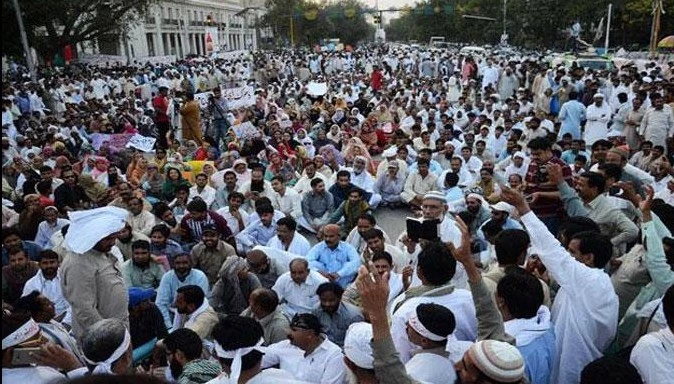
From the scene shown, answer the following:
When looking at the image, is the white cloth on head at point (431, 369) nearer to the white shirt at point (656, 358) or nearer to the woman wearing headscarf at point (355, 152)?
the white shirt at point (656, 358)

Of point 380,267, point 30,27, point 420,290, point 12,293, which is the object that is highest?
point 30,27

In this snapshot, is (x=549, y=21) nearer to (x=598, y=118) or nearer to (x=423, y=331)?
(x=598, y=118)

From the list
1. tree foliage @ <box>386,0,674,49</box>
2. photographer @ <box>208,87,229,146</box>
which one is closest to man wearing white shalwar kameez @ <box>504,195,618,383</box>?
photographer @ <box>208,87,229,146</box>

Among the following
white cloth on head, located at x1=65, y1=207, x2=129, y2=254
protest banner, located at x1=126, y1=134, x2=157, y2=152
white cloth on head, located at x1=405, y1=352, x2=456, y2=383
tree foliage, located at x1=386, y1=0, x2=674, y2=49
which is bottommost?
protest banner, located at x1=126, y1=134, x2=157, y2=152

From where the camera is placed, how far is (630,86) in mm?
12484

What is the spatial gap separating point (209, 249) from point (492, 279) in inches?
103

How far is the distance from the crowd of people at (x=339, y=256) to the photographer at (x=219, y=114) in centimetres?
3

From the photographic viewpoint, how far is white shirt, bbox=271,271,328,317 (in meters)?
4.33

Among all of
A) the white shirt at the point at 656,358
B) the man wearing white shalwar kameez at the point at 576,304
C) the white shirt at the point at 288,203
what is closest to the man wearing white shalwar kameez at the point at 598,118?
the white shirt at the point at 288,203

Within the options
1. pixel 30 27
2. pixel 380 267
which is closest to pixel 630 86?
pixel 380 267

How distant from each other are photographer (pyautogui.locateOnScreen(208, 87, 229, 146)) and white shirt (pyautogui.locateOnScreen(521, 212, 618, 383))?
8.84 metres

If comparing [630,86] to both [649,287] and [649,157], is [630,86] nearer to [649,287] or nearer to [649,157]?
[649,157]

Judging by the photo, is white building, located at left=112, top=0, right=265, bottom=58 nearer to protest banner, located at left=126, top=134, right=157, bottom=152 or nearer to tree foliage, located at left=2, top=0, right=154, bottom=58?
tree foliage, located at left=2, top=0, right=154, bottom=58

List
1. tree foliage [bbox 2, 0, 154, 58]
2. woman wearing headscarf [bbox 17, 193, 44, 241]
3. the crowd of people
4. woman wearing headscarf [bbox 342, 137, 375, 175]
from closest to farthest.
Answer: the crowd of people → woman wearing headscarf [bbox 17, 193, 44, 241] → woman wearing headscarf [bbox 342, 137, 375, 175] → tree foliage [bbox 2, 0, 154, 58]
